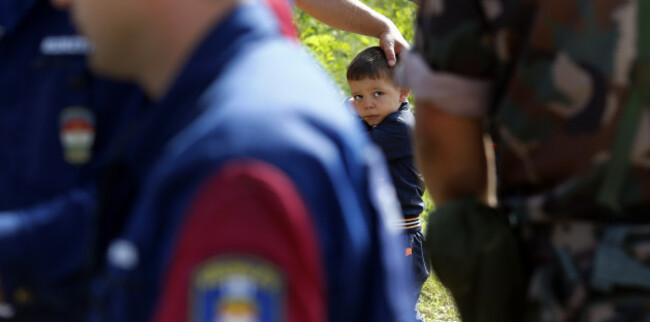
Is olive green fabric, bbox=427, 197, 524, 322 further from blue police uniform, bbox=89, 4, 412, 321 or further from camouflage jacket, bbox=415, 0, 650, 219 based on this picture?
blue police uniform, bbox=89, 4, 412, 321

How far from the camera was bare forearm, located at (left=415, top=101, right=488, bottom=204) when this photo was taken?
1841mm

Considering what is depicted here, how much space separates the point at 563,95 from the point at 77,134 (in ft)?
2.95

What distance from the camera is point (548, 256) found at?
170 cm

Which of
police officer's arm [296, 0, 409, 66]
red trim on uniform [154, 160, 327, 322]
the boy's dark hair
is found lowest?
the boy's dark hair

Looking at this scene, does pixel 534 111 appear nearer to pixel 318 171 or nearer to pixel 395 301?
pixel 395 301

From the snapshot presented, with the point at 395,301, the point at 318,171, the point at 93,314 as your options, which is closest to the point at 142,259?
the point at 93,314

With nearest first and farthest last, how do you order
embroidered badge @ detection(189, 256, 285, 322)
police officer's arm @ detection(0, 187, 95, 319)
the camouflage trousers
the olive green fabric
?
embroidered badge @ detection(189, 256, 285, 322) < police officer's arm @ detection(0, 187, 95, 319) < the camouflage trousers < the olive green fabric

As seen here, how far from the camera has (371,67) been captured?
14.6 ft

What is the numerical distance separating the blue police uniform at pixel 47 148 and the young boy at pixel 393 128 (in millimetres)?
2894

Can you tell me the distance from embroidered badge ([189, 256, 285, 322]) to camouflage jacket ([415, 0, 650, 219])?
83cm

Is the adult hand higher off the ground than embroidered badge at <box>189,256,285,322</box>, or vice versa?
embroidered badge at <box>189,256,285,322</box>

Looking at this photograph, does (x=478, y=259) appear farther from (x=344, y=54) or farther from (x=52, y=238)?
(x=344, y=54)

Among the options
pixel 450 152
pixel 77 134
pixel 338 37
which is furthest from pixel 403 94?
pixel 77 134

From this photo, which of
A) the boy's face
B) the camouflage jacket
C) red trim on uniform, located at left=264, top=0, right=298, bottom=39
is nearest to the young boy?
the boy's face
